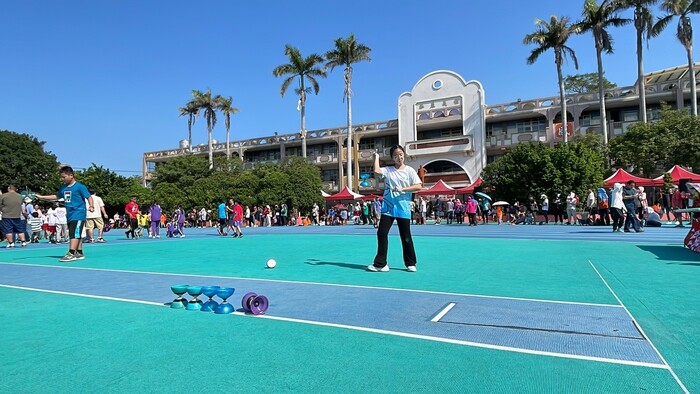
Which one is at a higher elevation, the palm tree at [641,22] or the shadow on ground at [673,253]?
the palm tree at [641,22]

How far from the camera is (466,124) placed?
142 ft

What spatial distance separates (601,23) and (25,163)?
192 ft

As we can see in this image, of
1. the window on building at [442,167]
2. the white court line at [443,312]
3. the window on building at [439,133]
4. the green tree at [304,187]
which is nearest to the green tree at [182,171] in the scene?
the green tree at [304,187]

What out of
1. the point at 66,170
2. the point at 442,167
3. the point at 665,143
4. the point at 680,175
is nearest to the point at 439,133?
the point at 442,167

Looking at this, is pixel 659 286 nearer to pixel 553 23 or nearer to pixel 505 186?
pixel 505 186

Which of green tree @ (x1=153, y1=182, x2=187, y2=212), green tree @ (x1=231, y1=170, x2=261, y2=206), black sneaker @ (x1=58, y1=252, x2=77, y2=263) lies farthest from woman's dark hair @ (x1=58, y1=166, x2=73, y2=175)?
green tree @ (x1=153, y1=182, x2=187, y2=212)

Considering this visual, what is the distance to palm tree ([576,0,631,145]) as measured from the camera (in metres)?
34.7

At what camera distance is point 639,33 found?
34156 mm

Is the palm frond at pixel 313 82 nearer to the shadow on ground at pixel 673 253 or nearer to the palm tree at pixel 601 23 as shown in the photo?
the palm tree at pixel 601 23

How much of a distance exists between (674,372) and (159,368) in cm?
323

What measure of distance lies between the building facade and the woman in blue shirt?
3398 cm

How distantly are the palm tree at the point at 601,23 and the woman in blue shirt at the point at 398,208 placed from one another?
34.1 m

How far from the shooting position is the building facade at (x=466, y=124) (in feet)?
127

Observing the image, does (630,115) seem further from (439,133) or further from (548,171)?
(439,133)
